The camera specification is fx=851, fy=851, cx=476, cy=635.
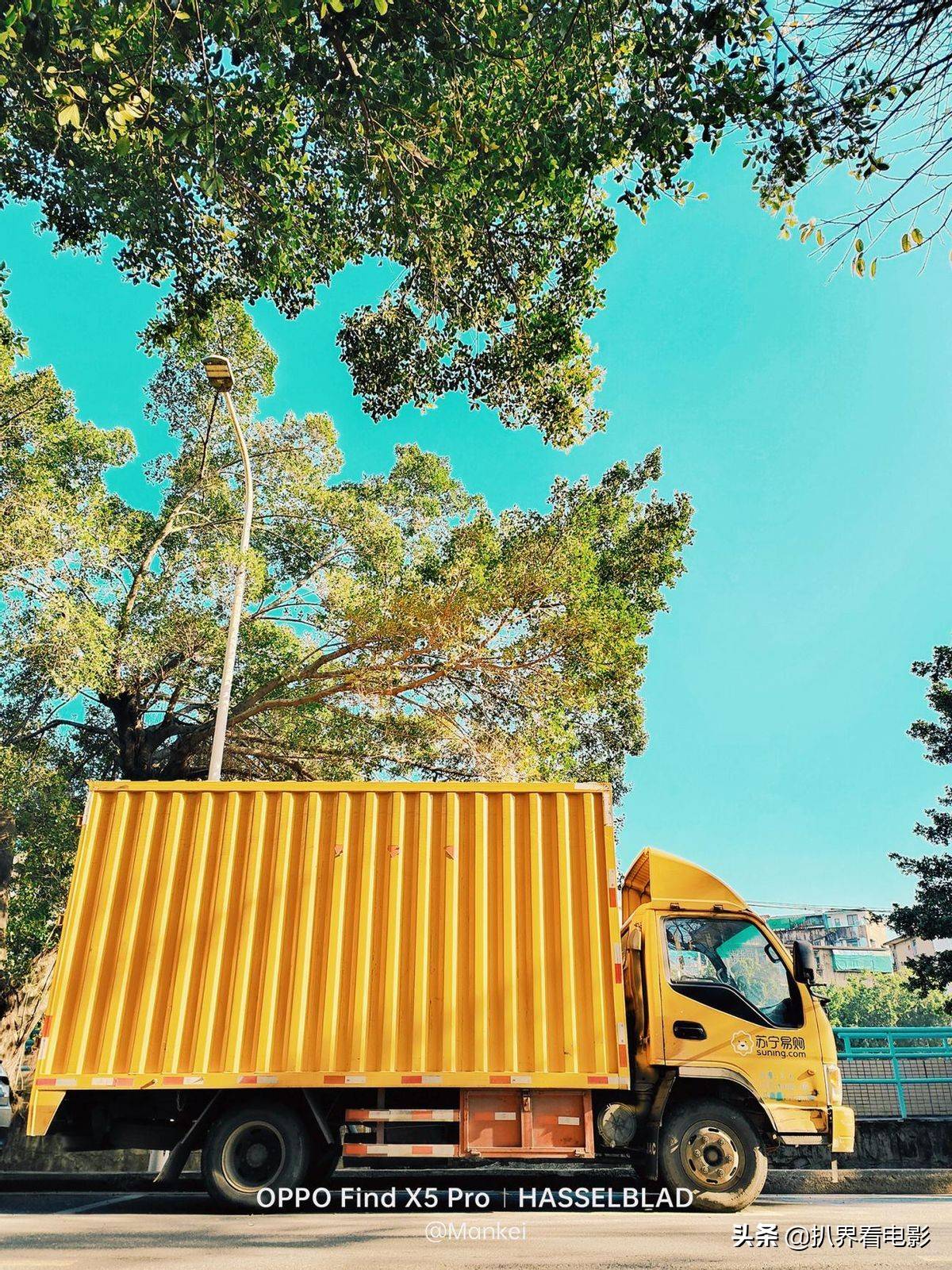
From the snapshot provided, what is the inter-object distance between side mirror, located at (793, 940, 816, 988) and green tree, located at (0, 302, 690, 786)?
23.9ft

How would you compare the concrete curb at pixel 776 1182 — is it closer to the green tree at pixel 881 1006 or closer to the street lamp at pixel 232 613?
the street lamp at pixel 232 613

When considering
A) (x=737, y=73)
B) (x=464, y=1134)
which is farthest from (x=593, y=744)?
(x=737, y=73)

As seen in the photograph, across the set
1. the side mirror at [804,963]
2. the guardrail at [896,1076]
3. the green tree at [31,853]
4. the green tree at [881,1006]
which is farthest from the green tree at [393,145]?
the green tree at [881,1006]

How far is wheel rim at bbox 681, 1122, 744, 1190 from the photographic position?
21.5 feet

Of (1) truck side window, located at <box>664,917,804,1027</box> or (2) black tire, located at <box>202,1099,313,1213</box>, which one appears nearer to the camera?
(2) black tire, located at <box>202,1099,313,1213</box>

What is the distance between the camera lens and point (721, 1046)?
6754 mm

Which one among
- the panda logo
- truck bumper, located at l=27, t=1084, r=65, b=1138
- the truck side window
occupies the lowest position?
truck bumper, located at l=27, t=1084, r=65, b=1138

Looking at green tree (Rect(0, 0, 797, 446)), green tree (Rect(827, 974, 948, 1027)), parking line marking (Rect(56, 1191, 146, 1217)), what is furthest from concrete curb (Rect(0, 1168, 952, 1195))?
green tree (Rect(827, 974, 948, 1027))

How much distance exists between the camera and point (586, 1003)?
6.67 m

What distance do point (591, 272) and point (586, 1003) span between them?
748 cm

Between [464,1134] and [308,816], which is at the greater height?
[308,816]

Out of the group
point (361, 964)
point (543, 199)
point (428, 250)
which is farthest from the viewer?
point (428, 250)

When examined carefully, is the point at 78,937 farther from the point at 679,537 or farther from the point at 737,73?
the point at 679,537

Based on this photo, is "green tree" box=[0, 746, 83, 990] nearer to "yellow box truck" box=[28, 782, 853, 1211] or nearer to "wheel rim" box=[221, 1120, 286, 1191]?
"yellow box truck" box=[28, 782, 853, 1211]
